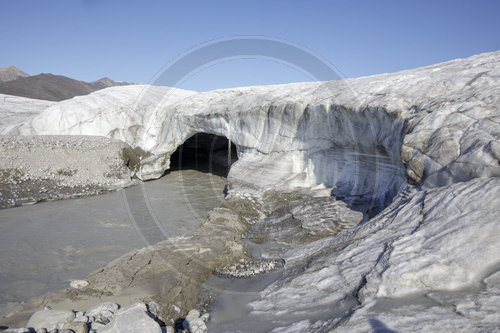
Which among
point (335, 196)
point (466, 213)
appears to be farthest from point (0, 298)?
point (335, 196)

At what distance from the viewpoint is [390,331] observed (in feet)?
8.63

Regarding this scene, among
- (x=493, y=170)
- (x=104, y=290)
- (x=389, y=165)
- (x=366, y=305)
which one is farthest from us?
(x=389, y=165)

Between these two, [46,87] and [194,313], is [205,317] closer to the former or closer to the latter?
[194,313]

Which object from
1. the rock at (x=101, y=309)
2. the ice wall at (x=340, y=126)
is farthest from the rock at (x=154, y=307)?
the ice wall at (x=340, y=126)

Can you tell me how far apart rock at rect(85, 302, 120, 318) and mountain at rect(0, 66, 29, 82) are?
58.1m

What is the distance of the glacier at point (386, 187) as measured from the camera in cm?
304

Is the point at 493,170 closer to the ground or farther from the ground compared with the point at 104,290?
farther from the ground

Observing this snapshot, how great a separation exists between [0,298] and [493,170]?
258 inches

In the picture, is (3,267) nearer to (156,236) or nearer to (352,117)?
Answer: (156,236)

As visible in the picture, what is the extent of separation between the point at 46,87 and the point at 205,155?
27.1 metres

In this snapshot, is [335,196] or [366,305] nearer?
[366,305]

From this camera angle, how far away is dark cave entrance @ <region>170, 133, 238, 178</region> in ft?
52.3

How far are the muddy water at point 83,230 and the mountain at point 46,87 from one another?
28.2 meters

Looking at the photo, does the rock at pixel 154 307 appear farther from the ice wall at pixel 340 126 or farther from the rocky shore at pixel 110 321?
the ice wall at pixel 340 126
